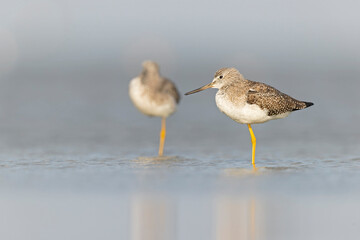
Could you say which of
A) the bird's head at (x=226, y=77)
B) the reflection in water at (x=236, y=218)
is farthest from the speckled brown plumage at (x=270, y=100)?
the reflection in water at (x=236, y=218)

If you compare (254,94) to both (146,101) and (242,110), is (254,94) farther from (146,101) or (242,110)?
(146,101)

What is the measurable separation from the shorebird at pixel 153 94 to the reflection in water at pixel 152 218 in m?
5.51

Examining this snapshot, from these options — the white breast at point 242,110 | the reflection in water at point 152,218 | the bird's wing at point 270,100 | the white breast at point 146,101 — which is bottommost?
the reflection in water at point 152,218

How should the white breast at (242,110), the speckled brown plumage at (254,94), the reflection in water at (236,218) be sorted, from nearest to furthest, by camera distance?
the reflection in water at (236,218) → the white breast at (242,110) → the speckled brown plumage at (254,94)

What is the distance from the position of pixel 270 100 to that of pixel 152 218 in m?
4.24

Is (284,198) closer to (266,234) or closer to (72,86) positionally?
(266,234)

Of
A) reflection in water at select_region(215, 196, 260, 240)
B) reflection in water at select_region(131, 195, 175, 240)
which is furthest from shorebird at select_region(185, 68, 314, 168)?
reflection in water at select_region(131, 195, 175, 240)

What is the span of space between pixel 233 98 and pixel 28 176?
11.6 feet

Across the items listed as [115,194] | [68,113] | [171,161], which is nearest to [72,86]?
[68,113]

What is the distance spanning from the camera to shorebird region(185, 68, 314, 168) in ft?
36.0

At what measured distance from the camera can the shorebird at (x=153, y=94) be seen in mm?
14109

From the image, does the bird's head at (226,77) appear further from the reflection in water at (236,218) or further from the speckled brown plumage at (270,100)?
the reflection in water at (236,218)

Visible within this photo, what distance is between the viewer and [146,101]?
46.2 feet

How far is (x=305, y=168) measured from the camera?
10.5 m
